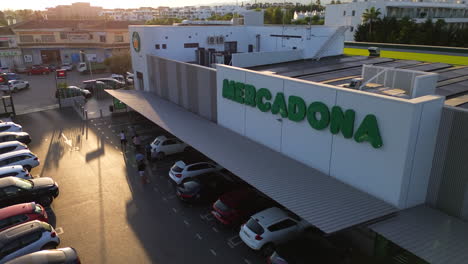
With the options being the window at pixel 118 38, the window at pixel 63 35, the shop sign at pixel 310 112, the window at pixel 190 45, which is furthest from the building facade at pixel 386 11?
the window at pixel 63 35

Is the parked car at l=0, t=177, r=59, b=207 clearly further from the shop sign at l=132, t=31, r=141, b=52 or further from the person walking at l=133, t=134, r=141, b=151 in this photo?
the shop sign at l=132, t=31, r=141, b=52

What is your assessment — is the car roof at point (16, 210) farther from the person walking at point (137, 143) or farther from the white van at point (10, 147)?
the person walking at point (137, 143)

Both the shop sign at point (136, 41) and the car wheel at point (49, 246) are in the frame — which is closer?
the car wheel at point (49, 246)

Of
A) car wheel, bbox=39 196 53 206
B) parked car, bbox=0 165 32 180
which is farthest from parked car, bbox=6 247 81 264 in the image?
parked car, bbox=0 165 32 180

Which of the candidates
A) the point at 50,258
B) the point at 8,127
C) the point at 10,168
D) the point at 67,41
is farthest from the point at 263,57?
the point at 67,41

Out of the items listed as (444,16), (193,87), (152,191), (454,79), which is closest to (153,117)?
(193,87)

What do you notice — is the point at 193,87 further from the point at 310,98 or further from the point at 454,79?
the point at 454,79
